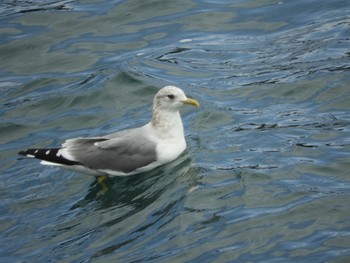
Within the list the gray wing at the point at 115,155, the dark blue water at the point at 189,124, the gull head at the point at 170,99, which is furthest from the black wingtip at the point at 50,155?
the gull head at the point at 170,99

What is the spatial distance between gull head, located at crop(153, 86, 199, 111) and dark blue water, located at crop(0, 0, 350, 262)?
0.68m

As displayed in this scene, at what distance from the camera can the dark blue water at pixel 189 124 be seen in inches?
319

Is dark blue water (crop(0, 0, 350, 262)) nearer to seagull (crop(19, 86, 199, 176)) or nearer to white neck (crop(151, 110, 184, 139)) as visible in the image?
seagull (crop(19, 86, 199, 176))

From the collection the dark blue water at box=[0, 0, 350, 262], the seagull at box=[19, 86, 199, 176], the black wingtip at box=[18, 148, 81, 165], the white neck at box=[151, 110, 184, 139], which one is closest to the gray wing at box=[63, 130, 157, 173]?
the seagull at box=[19, 86, 199, 176]

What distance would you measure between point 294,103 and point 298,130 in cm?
102

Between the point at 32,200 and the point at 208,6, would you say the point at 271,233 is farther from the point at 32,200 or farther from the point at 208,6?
the point at 208,6

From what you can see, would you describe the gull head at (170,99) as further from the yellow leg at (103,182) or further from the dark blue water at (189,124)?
the yellow leg at (103,182)

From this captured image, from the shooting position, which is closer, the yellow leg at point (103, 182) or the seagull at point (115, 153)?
the seagull at point (115, 153)

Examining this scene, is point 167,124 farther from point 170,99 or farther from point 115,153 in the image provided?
point 115,153

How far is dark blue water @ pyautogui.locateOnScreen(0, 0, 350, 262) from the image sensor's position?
26.6ft

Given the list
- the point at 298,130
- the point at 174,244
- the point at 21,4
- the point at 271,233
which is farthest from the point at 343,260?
the point at 21,4

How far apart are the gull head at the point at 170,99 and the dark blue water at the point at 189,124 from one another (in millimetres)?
683

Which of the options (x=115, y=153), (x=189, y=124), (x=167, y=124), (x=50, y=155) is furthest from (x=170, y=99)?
(x=50, y=155)

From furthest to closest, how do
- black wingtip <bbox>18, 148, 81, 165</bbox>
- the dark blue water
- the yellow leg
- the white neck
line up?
the white neck
the yellow leg
black wingtip <bbox>18, 148, 81, 165</bbox>
the dark blue water
